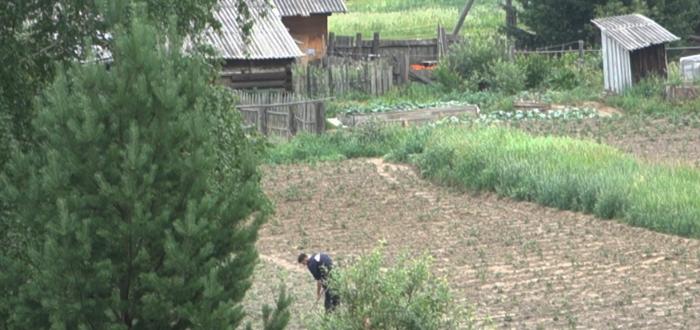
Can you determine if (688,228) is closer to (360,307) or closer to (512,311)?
(512,311)

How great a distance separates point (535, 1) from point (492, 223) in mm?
24917

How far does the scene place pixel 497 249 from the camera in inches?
913

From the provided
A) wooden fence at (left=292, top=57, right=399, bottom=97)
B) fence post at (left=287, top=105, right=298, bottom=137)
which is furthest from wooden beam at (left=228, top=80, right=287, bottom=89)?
fence post at (left=287, top=105, right=298, bottom=137)

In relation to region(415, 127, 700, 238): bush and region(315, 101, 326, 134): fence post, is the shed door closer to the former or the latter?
region(315, 101, 326, 134): fence post

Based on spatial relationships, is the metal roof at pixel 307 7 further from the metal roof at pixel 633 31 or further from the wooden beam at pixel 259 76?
the metal roof at pixel 633 31

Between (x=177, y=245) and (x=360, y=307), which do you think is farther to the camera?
(x=360, y=307)

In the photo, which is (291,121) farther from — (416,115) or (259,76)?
(416,115)

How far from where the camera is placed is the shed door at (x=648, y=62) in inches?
1656

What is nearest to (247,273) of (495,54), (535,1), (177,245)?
(177,245)

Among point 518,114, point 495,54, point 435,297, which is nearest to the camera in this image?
point 435,297

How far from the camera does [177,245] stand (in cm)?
1291

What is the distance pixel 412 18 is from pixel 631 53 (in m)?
23.9

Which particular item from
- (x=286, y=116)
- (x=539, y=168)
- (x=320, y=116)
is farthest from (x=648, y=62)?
(x=539, y=168)

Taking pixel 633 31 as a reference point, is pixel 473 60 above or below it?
below
